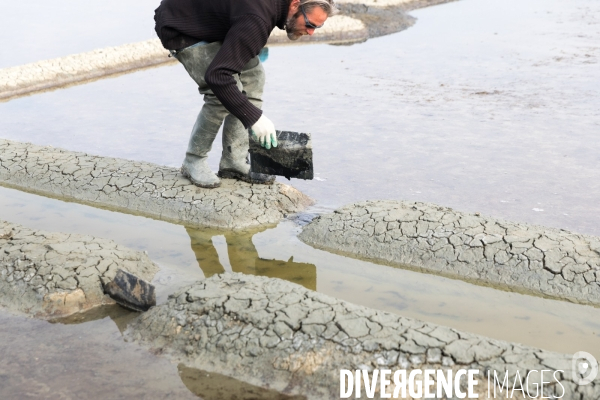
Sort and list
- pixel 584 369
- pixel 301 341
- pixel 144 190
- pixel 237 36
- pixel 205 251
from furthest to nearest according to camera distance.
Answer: pixel 144 190 → pixel 205 251 → pixel 237 36 → pixel 301 341 → pixel 584 369

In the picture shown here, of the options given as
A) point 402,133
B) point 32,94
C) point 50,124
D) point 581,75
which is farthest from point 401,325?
point 32,94

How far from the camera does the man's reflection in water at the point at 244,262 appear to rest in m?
3.65

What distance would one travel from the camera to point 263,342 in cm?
277

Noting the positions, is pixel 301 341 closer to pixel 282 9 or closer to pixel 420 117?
pixel 282 9

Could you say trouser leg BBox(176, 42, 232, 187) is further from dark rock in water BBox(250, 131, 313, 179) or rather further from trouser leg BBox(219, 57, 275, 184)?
dark rock in water BBox(250, 131, 313, 179)

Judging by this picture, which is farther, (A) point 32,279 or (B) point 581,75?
(B) point 581,75

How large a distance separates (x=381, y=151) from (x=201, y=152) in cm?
163

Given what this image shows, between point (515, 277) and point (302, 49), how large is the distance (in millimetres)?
6692

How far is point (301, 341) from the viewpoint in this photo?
274cm

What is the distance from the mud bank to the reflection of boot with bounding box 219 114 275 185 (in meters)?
4.07

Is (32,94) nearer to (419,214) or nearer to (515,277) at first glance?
(419,214)

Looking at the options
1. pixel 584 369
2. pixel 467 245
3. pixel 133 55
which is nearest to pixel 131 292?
pixel 467 245

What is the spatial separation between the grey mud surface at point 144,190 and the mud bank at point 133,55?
2862 millimetres

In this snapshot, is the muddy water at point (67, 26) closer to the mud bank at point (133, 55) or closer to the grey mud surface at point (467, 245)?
the mud bank at point (133, 55)
